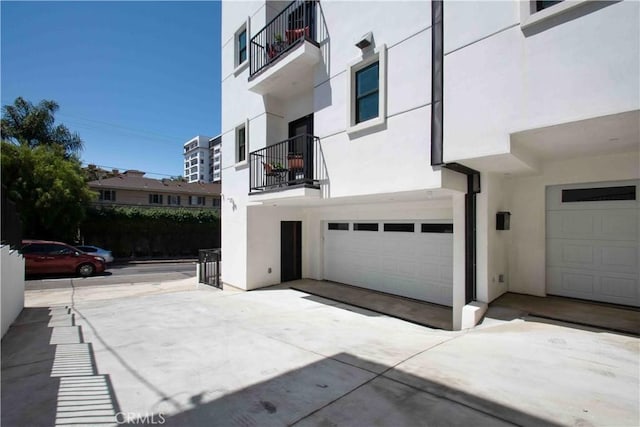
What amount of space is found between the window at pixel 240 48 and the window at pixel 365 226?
6.88 metres

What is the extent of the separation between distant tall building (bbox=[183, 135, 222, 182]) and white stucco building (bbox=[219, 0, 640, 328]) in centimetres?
10029

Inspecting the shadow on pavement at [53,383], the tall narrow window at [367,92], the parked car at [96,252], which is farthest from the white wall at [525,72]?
the parked car at [96,252]

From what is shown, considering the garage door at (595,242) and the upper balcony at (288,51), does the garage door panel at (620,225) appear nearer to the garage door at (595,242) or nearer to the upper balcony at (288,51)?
the garage door at (595,242)

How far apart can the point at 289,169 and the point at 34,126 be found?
2612cm

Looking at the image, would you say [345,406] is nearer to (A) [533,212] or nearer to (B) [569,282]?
(B) [569,282]

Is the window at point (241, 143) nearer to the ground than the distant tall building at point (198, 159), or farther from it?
nearer to the ground

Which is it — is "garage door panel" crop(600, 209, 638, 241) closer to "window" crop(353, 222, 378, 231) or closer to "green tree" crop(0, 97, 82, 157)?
"window" crop(353, 222, 378, 231)

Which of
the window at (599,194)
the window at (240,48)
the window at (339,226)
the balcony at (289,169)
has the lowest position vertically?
the window at (339,226)

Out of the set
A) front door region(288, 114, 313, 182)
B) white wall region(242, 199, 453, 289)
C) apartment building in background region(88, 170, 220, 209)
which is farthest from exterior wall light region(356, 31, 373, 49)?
apartment building in background region(88, 170, 220, 209)

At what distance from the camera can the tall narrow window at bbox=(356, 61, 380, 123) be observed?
6180mm

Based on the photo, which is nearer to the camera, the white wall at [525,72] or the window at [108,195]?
the white wall at [525,72]

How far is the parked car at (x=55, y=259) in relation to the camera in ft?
46.4

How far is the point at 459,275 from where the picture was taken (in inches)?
225

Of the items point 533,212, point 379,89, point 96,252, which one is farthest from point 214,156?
point 533,212
